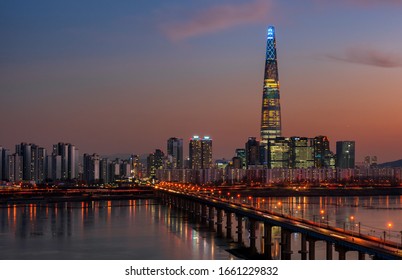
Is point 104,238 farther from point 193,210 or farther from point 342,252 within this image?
point 193,210

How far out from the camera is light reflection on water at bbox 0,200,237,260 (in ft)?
194

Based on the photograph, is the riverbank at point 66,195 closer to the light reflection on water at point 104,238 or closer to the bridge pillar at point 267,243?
the light reflection on water at point 104,238

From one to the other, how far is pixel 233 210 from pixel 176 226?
16.3m

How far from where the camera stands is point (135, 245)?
216 feet

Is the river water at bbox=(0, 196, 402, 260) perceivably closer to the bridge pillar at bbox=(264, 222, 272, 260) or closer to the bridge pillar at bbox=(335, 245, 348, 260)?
the bridge pillar at bbox=(264, 222, 272, 260)

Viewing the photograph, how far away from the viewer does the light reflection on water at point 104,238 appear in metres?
59.2

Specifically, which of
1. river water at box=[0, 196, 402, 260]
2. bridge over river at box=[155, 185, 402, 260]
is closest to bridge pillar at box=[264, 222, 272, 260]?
bridge over river at box=[155, 185, 402, 260]

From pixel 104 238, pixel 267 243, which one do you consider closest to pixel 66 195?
pixel 104 238

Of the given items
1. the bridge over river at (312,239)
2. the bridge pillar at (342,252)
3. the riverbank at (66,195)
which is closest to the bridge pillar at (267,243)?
the bridge over river at (312,239)

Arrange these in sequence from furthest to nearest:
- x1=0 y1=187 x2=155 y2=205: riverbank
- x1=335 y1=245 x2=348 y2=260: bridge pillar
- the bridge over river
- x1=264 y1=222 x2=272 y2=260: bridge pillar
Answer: x1=0 y1=187 x2=155 y2=205: riverbank, x1=264 y1=222 x2=272 y2=260: bridge pillar, x1=335 y1=245 x2=348 y2=260: bridge pillar, the bridge over river

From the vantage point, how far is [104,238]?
72.3 metres

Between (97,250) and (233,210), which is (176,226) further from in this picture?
(97,250)
